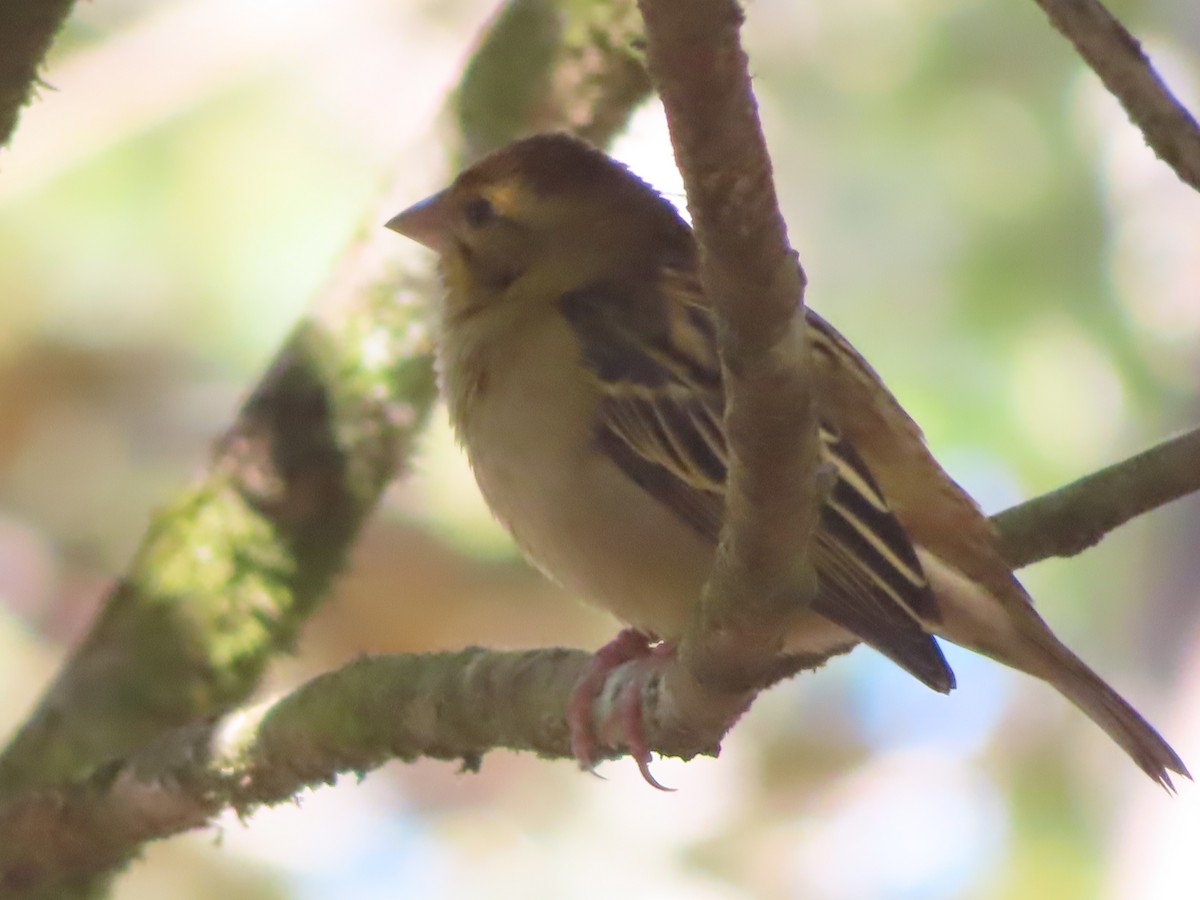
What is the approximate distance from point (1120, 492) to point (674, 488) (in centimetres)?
95

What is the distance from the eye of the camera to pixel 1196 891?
266 inches

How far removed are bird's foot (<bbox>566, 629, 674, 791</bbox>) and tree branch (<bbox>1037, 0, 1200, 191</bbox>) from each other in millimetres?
1383

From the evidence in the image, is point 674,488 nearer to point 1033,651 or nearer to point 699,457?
point 699,457

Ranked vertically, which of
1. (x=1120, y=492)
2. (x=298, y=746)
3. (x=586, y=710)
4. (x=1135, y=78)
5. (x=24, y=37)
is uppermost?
(x=1135, y=78)

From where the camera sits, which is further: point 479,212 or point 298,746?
point 479,212

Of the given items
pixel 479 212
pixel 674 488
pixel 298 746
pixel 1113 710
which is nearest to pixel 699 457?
pixel 674 488

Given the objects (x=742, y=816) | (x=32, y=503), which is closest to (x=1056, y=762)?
(x=742, y=816)

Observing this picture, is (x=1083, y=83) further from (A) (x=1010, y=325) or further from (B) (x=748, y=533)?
(B) (x=748, y=533)

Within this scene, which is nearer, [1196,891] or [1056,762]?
[1196,891]

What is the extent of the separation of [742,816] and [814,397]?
252 inches

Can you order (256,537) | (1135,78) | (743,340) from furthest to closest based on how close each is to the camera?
(256,537) < (1135,78) < (743,340)

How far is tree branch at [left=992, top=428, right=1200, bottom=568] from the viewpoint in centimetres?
377

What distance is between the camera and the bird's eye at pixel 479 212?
191 inches

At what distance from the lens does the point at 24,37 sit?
10.1ft
